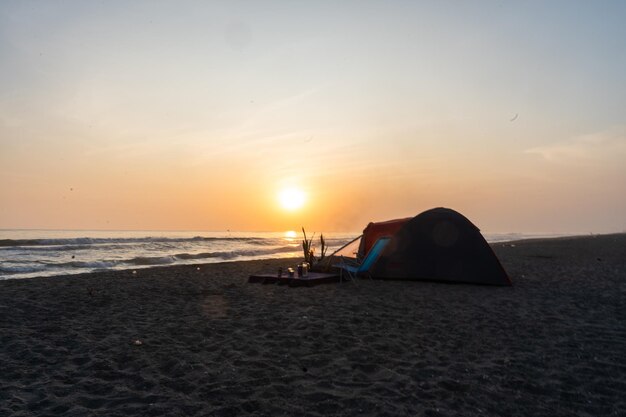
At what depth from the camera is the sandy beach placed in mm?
4566

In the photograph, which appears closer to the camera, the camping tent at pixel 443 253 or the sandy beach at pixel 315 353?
the sandy beach at pixel 315 353

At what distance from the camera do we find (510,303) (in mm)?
10102

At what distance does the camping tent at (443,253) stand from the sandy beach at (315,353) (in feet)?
4.84

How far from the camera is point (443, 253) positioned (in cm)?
1326


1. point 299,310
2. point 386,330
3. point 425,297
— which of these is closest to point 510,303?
point 425,297

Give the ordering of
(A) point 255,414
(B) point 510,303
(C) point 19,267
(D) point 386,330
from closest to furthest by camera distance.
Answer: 1. (A) point 255,414
2. (D) point 386,330
3. (B) point 510,303
4. (C) point 19,267

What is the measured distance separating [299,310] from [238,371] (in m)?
3.87

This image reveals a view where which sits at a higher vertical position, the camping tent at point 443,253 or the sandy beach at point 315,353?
the camping tent at point 443,253

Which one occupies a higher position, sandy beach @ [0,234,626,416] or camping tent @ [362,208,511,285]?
camping tent @ [362,208,511,285]

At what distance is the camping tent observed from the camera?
1303cm

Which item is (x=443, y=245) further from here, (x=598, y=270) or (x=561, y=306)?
(x=598, y=270)

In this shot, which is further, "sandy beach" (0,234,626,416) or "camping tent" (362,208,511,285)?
"camping tent" (362,208,511,285)

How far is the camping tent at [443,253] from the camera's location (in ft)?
42.8

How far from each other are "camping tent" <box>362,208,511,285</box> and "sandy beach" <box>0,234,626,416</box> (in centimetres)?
147
